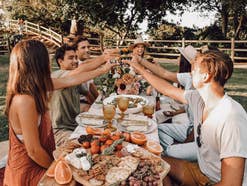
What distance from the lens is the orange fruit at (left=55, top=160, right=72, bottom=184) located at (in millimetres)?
1824

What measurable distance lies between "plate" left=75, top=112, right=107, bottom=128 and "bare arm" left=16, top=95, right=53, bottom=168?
0.63m

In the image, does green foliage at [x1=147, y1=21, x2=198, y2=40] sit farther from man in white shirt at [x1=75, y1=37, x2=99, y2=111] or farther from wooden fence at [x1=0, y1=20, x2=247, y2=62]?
man in white shirt at [x1=75, y1=37, x2=99, y2=111]

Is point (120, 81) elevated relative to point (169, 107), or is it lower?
elevated

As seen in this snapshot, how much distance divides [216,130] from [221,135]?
0.06 metres

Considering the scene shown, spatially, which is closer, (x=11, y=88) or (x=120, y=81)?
(x=11, y=88)

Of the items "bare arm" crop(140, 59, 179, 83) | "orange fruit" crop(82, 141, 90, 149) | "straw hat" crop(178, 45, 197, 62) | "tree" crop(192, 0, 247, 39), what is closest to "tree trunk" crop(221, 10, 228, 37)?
"tree" crop(192, 0, 247, 39)

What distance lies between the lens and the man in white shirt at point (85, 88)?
15.3ft

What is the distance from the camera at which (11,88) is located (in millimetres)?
2291

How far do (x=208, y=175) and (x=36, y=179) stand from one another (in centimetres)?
142

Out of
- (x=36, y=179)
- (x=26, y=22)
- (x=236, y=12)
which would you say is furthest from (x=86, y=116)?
(x=26, y=22)

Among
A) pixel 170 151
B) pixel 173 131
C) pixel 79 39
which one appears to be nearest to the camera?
pixel 170 151

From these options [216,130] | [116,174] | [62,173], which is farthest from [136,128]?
[62,173]

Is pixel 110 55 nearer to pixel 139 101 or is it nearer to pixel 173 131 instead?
pixel 139 101

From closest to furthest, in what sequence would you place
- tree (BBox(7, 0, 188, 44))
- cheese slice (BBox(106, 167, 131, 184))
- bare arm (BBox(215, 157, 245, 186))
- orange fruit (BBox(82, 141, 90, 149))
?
cheese slice (BBox(106, 167, 131, 184)), bare arm (BBox(215, 157, 245, 186)), orange fruit (BBox(82, 141, 90, 149)), tree (BBox(7, 0, 188, 44))
